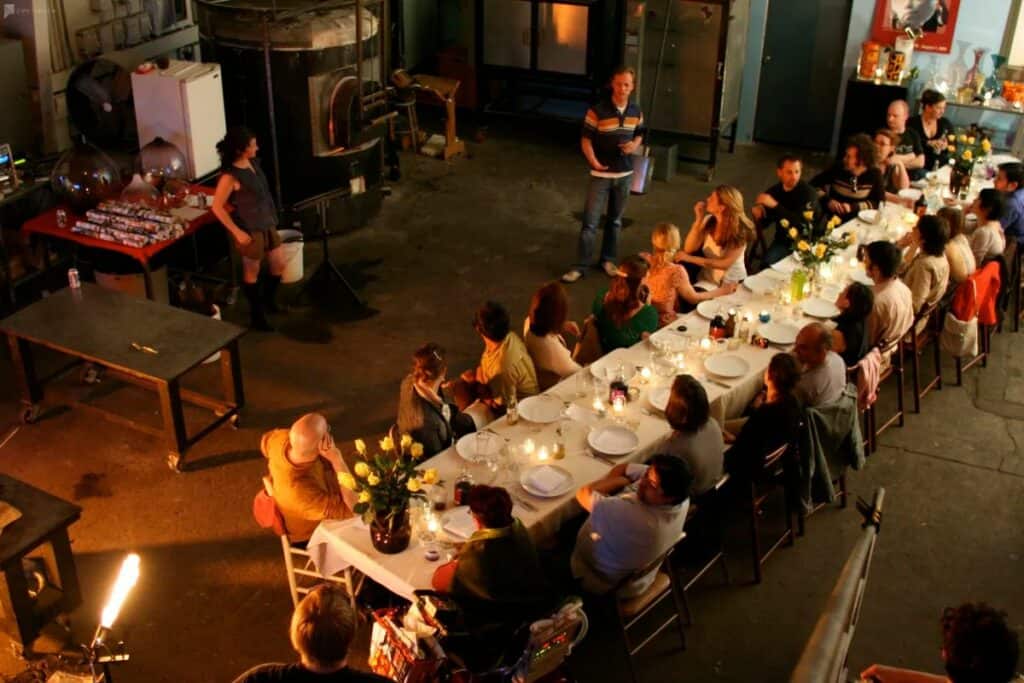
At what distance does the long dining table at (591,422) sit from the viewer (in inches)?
181

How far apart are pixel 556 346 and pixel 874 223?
3.25 metres

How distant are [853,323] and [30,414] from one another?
5078 millimetres

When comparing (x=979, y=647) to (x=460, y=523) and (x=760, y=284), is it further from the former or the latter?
(x=760, y=284)

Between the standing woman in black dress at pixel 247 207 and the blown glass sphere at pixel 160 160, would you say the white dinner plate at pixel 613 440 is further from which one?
the blown glass sphere at pixel 160 160

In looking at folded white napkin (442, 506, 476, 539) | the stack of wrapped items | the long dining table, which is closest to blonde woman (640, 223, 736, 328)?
the long dining table

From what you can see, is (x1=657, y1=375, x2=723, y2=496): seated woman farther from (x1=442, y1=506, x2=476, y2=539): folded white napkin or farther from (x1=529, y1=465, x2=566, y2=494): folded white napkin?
(x1=442, y1=506, x2=476, y2=539): folded white napkin

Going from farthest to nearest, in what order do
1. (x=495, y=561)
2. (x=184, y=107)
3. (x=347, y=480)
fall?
(x=184, y=107)
(x=347, y=480)
(x=495, y=561)

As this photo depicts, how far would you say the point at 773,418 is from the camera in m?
5.26

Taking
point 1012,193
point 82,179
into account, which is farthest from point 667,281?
point 82,179

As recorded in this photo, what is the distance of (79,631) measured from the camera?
5.21 metres

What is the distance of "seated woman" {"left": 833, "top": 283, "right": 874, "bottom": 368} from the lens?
5961 millimetres

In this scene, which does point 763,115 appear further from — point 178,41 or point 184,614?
point 184,614

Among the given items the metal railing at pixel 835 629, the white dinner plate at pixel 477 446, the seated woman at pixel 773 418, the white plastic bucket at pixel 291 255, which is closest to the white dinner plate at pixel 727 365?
the seated woman at pixel 773 418

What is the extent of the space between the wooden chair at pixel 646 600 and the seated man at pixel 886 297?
2.24 meters
